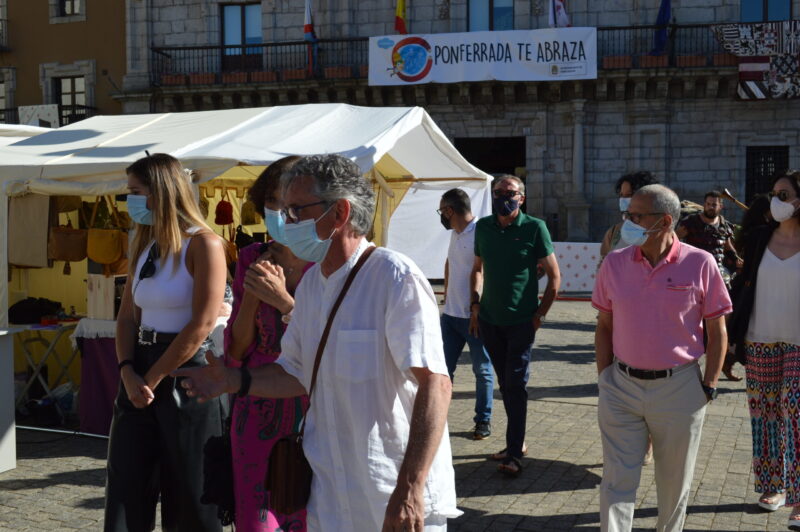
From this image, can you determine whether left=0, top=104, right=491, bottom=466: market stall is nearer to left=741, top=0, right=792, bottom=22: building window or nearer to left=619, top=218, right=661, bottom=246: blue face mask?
left=619, top=218, right=661, bottom=246: blue face mask

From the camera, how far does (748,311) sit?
4879 millimetres

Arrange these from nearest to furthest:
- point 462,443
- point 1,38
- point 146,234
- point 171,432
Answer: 1. point 171,432
2. point 146,234
3. point 462,443
4. point 1,38

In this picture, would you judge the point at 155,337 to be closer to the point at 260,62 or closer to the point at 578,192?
the point at 578,192

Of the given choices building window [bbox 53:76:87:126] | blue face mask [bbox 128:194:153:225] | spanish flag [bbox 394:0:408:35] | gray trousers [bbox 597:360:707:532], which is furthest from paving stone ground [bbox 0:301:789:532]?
building window [bbox 53:76:87:126]

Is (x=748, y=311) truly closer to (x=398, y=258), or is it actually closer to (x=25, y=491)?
(x=398, y=258)

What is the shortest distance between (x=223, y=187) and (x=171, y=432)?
19.0ft

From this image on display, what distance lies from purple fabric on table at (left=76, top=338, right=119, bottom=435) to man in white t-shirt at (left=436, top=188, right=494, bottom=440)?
257 cm

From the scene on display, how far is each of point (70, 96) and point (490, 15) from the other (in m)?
13.8

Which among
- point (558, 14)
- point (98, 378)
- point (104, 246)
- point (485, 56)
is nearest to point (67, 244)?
point (104, 246)

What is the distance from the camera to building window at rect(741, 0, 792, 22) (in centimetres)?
2331

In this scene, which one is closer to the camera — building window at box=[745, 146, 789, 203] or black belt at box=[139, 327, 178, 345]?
black belt at box=[139, 327, 178, 345]

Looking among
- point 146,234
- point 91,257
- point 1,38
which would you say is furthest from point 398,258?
point 1,38

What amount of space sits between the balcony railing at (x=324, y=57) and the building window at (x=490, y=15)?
8.53ft

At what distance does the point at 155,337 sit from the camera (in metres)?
3.51
